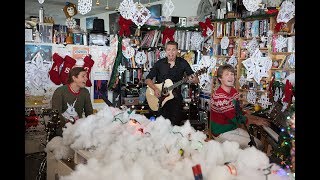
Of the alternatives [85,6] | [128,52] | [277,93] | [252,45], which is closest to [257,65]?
[252,45]

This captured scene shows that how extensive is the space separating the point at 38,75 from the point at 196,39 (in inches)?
122

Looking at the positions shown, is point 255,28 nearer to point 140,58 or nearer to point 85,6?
point 140,58

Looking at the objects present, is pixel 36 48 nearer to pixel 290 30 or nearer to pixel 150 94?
pixel 150 94

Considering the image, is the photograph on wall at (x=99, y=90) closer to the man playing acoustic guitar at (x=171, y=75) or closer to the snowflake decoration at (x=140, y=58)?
the man playing acoustic guitar at (x=171, y=75)

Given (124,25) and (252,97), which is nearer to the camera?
(252,97)

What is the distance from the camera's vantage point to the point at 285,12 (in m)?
4.70

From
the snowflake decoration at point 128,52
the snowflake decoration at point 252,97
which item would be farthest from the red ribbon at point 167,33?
the snowflake decoration at point 252,97

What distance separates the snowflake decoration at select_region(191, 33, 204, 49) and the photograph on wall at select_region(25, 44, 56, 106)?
9.30 feet

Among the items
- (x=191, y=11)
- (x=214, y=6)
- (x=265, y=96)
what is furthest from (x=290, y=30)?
(x=191, y=11)

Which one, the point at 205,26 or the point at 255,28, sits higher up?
the point at 205,26

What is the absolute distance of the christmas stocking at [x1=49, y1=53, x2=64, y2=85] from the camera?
447 centimetres
